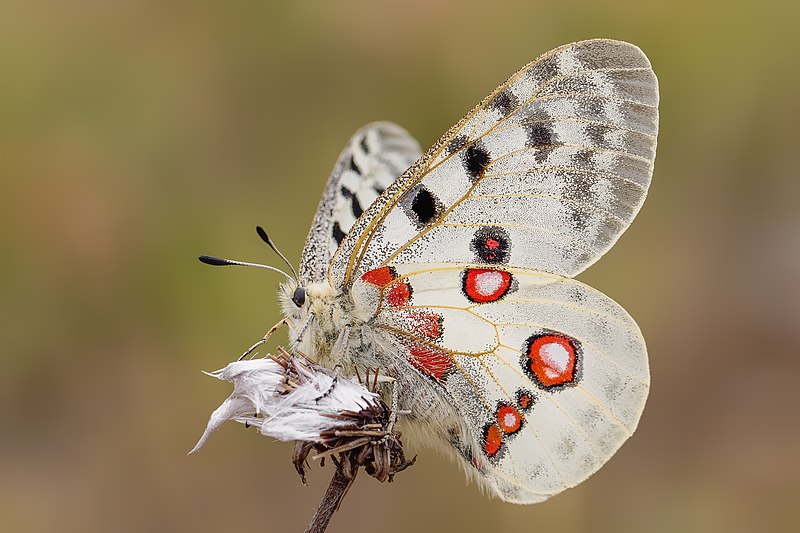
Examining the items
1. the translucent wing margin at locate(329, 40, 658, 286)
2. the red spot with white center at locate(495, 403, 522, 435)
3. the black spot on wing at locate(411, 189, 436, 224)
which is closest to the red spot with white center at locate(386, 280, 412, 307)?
the translucent wing margin at locate(329, 40, 658, 286)

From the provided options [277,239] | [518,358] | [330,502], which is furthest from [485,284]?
[277,239]

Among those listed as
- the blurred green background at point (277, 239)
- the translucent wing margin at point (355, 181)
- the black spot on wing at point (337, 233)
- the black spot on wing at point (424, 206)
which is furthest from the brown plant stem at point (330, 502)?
the blurred green background at point (277, 239)

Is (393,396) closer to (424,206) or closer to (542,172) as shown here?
(424,206)

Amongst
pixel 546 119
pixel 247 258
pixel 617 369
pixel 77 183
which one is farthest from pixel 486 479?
pixel 77 183

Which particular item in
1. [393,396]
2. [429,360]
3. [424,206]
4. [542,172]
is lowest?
[393,396]

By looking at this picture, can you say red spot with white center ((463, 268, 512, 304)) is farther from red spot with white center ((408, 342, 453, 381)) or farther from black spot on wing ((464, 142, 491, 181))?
black spot on wing ((464, 142, 491, 181))

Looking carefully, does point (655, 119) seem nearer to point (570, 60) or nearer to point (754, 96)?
point (570, 60)
